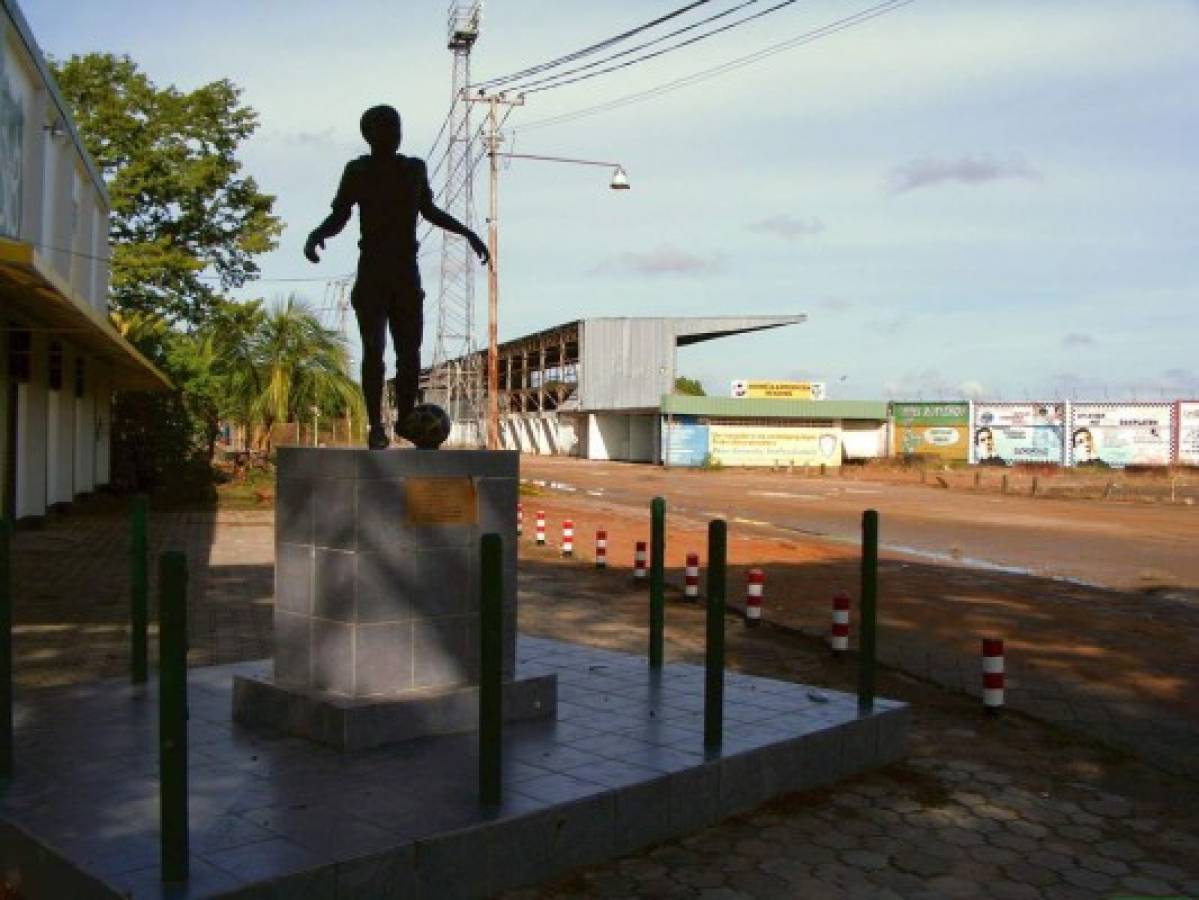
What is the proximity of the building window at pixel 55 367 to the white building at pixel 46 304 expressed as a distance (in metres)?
0.02

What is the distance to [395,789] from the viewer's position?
16.1ft

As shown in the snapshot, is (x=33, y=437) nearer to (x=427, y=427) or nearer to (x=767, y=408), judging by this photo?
(x=427, y=427)

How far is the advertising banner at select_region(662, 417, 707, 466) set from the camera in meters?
60.2

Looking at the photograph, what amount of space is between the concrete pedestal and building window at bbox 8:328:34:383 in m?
12.3

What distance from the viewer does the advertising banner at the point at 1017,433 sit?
60.5 m

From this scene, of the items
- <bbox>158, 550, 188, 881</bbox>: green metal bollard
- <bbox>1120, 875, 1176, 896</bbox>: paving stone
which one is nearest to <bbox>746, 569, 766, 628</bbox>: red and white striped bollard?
<bbox>1120, 875, 1176, 896</bbox>: paving stone

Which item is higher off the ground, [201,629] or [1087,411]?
[1087,411]

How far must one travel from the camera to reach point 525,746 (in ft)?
18.6

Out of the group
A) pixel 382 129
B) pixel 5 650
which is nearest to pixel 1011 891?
pixel 5 650

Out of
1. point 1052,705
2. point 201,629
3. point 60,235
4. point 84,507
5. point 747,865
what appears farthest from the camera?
point 84,507

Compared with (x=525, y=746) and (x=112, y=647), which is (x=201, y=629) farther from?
(x=525, y=746)

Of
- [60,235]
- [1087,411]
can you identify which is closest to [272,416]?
[60,235]

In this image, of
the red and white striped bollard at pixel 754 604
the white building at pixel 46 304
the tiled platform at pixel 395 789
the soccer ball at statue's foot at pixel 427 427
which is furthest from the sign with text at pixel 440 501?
the red and white striped bollard at pixel 754 604

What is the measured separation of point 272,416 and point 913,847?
101ft
